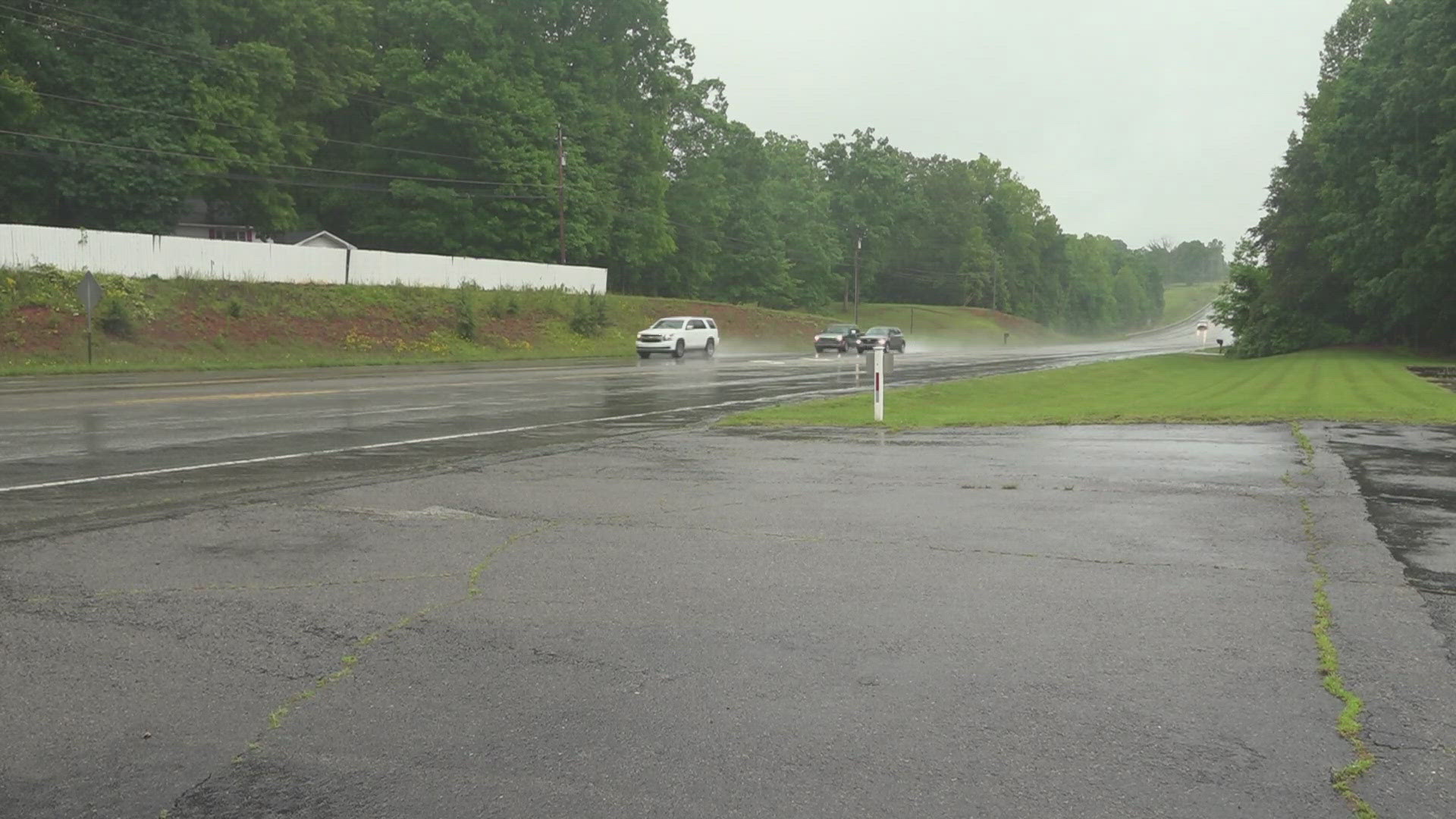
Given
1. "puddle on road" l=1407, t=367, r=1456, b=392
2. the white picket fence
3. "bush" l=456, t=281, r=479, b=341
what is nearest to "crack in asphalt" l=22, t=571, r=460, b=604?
"puddle on road" l=1407, t=367, r=1456, b=392

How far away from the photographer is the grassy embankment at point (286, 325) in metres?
32.4

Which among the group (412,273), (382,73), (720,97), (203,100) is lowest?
(412,273)

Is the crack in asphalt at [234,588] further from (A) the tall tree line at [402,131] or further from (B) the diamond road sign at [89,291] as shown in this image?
(A) the tall tree line at [402,131]

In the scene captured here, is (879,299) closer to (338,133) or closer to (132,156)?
(338,133)

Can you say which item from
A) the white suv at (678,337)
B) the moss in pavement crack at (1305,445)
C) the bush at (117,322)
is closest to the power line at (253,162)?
the bush at (117,322)

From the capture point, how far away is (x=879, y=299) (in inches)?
5261

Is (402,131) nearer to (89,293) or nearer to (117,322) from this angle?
(117,322)

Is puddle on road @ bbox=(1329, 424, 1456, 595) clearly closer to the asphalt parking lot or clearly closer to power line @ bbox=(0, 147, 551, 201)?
the asphalt parking lot

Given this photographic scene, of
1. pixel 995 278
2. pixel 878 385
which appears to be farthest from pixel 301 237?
pixel 995 278

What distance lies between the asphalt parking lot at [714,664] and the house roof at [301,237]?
183ft

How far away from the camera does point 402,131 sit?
61.7 meters

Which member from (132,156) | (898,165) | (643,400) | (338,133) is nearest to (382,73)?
(338,133)

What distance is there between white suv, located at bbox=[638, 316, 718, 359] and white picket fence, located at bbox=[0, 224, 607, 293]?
1227 cm

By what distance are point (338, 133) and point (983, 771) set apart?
241 ft
